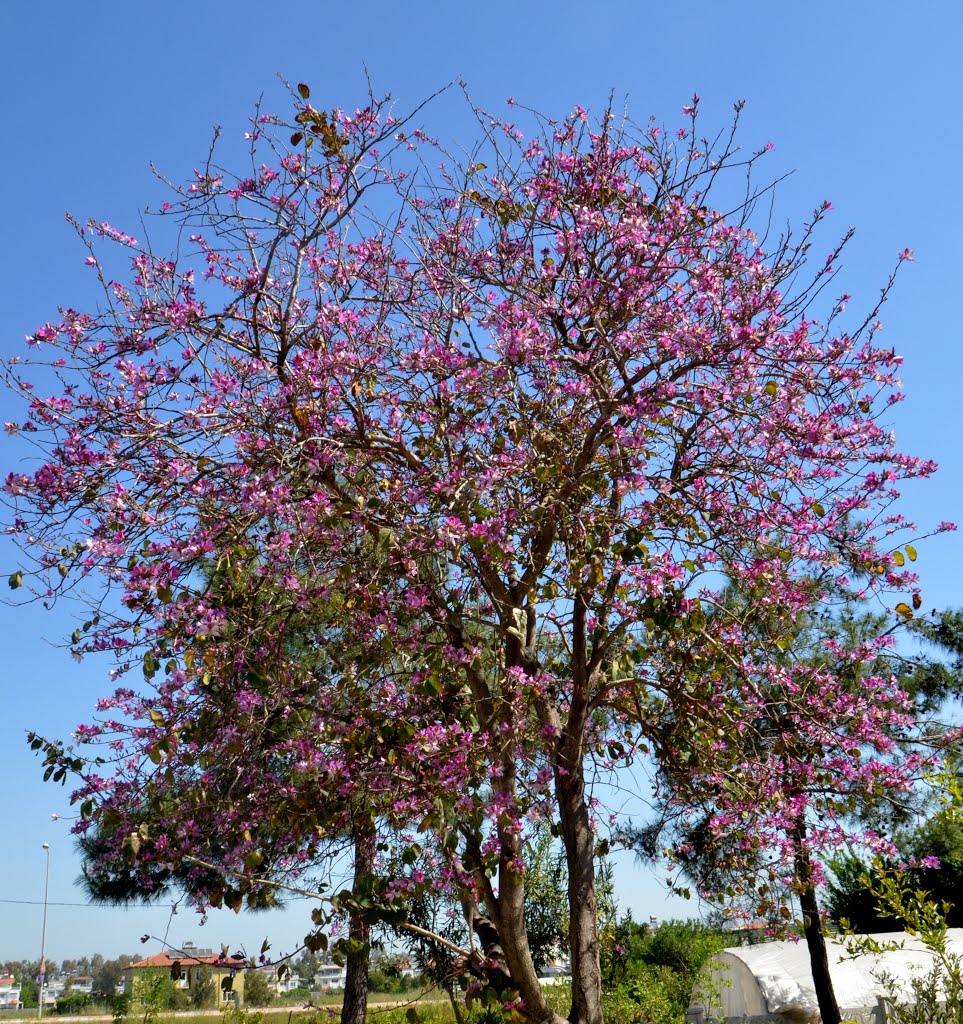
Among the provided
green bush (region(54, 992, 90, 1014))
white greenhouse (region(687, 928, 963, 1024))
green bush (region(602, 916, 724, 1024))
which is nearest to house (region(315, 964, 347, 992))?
green bush (region(602, 916, 724, 1024))

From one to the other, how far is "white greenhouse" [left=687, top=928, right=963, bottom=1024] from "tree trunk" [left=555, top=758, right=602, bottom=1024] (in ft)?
28.5

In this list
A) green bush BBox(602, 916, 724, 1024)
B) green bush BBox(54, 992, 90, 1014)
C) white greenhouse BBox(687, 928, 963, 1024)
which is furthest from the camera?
green bush BBox(54, 992, 90, 1014)

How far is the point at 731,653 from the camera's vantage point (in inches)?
241

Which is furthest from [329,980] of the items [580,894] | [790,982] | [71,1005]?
[580,894]

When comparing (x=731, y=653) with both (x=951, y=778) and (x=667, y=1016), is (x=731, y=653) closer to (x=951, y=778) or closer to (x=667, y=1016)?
(x=951, y=778)

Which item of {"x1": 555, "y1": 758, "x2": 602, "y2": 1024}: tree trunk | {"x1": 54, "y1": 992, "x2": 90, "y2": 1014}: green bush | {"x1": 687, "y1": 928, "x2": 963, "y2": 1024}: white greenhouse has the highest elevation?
{"x1": 555, "y1": 758, "x2": 602, "y2": 1024}: tree trunk

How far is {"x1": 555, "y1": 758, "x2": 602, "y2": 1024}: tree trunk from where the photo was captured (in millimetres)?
5875

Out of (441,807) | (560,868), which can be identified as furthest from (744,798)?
(560,868)

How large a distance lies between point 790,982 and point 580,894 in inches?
453

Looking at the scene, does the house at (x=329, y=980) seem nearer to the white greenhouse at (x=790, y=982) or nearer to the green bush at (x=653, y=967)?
the green bush at (x=653, y=967)

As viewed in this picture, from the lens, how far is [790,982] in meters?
15.4

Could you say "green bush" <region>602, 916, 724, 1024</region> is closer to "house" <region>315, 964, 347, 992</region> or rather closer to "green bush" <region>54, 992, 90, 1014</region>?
"house" <region>315, 964, 347, 992</region>

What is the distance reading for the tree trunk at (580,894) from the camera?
5875mm

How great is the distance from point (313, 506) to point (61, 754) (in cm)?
192
